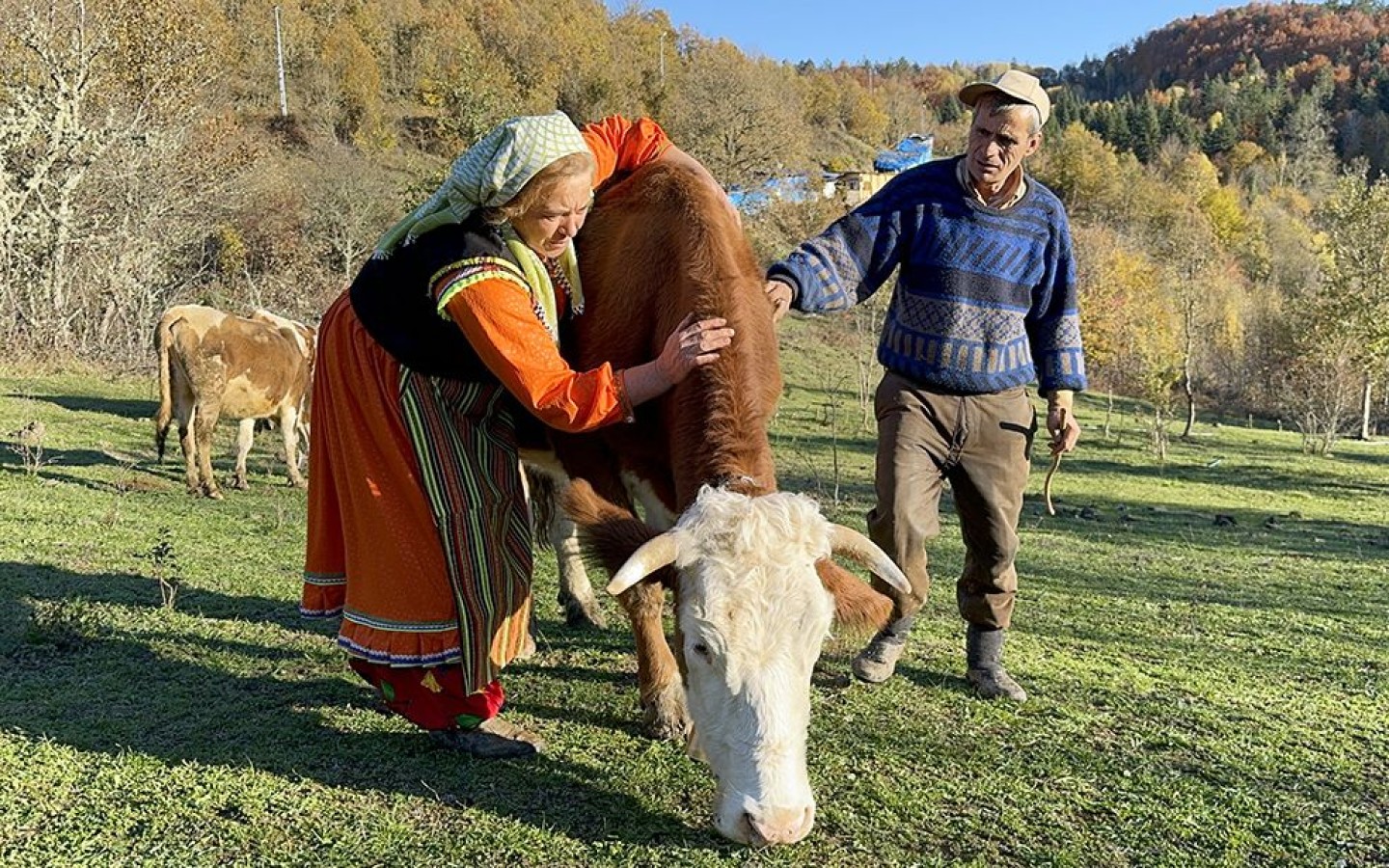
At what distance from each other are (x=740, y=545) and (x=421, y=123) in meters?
52.6

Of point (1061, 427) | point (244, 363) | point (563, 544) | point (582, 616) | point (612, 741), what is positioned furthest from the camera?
point (244, 363)

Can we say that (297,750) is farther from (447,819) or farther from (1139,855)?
(1139,855)

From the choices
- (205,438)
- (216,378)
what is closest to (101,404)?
(216,378)

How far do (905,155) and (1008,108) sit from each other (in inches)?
2757

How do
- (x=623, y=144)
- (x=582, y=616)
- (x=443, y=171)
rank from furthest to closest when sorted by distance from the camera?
(x=443, y=171) < (x=582, y=616) < (x=623, y=144)

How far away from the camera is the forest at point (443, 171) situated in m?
20.5

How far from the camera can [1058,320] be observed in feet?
14.2

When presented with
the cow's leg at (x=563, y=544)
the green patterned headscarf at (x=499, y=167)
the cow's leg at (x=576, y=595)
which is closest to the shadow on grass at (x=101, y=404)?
the cow's leg at (x=563, y=544)

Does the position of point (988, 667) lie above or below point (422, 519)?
below

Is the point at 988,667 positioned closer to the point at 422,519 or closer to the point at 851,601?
the point at 851,601

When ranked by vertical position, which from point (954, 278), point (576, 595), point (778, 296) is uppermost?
point (954, 278)

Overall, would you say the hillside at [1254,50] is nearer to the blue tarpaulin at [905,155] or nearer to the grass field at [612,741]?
the blue tarpaulin at [905,155]

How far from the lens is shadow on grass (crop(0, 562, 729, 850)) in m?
3.18

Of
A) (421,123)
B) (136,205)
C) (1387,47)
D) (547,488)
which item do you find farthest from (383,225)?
(1387,47)
